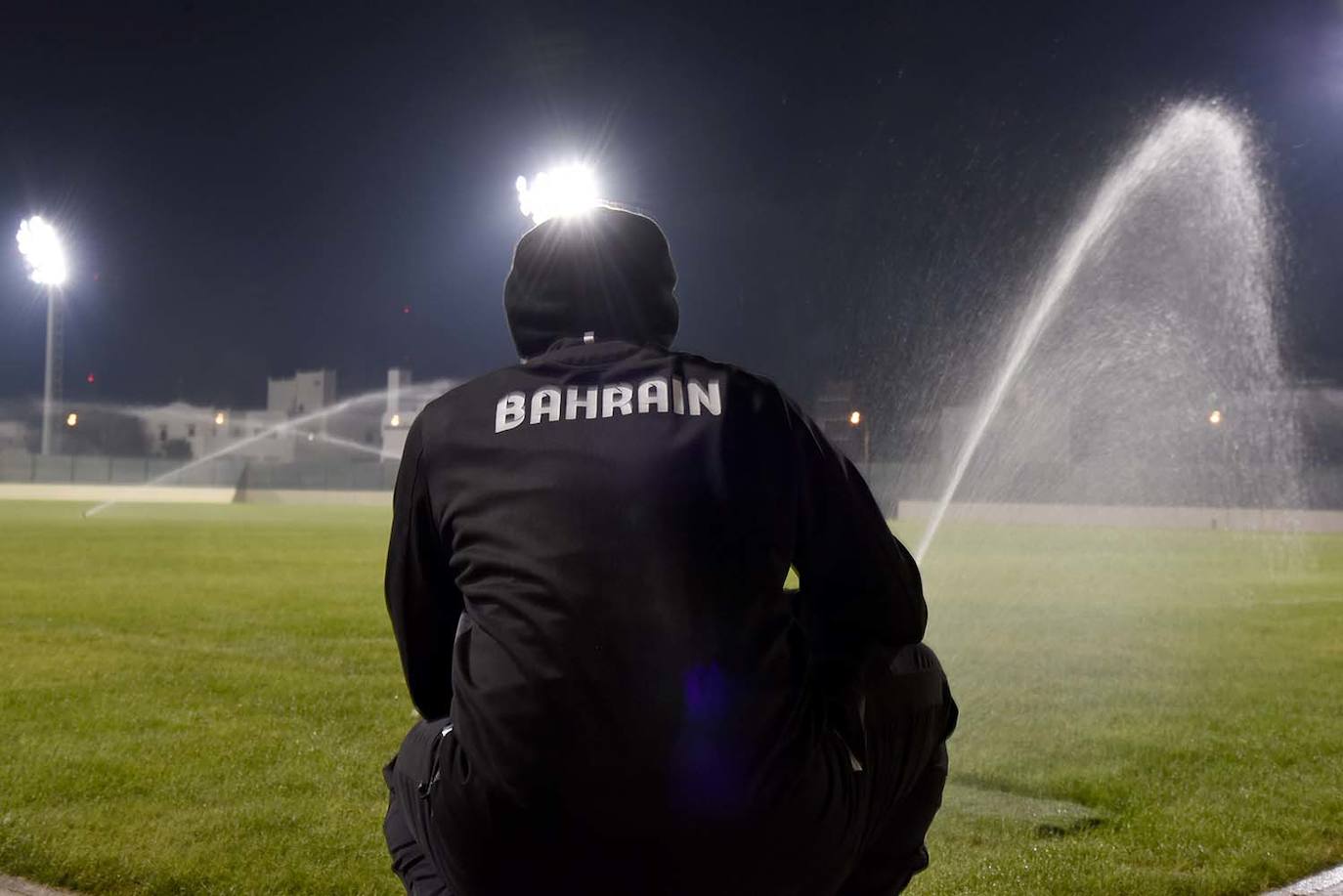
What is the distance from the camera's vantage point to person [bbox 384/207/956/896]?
1658 millimetres

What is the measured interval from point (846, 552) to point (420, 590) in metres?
0.72

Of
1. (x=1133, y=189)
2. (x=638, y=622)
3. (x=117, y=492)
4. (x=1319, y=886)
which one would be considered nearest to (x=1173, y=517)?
(x=1133, y=189)

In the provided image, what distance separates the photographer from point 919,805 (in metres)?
2.09

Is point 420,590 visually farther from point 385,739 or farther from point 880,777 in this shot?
point 385,739

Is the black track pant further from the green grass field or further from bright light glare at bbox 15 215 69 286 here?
bright light glare at bbox 15 215 69 286

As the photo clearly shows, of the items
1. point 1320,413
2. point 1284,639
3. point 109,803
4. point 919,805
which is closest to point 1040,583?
point 1284,639

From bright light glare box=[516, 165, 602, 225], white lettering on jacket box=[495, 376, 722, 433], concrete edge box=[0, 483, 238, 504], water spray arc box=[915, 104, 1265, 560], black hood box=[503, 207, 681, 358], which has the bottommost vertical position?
concrete edge box=[0, 483, 238, 504]

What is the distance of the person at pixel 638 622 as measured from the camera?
1658 millimetres

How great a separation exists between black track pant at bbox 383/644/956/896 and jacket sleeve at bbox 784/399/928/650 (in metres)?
0.10

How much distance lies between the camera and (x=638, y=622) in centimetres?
166

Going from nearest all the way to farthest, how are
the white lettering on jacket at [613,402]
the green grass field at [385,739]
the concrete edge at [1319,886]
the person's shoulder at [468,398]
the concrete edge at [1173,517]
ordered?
the white lettering on jacket at [613,402] → the person's shoulder at [468,398] → the concrete edge at [1319,886] → the green grass field at [385,739] → the concrete edge at [1173,517]

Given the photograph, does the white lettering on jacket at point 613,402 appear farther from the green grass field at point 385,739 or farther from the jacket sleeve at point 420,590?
the green grass field at point 385,739

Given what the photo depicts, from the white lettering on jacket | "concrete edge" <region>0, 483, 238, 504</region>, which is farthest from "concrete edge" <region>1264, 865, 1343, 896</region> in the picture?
"concrete edge" <region>0, 483, 238, 504</region>

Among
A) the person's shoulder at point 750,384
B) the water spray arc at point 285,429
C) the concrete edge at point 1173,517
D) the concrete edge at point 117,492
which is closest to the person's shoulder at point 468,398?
the person's shoulder at point 750,384
